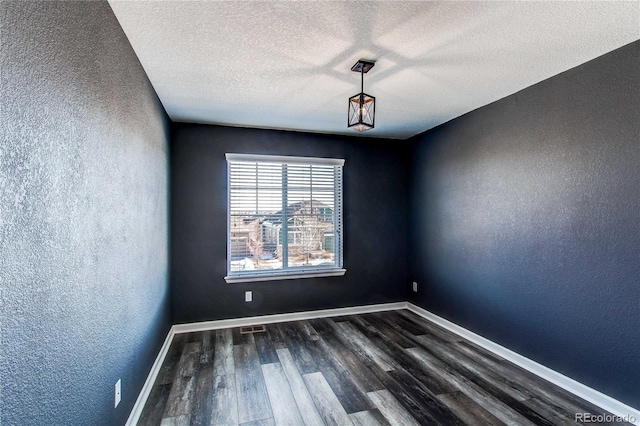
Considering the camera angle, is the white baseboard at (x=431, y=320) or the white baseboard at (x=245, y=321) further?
the white baseboard at (x=245, y=321)

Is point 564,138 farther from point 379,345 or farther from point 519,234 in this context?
point 379,345

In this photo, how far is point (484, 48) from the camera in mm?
2076

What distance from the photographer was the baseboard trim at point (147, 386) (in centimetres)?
203

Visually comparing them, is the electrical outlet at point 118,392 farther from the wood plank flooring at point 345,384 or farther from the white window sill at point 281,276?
the white window sill at point 281,276

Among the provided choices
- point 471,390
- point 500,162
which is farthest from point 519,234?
point 471,390

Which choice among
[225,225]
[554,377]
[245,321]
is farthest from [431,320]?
[225,225]

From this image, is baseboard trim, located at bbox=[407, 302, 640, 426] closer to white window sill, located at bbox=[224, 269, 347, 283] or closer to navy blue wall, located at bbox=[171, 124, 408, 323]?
navy blue wall, located at bbox=[171, 124, 408, 323]

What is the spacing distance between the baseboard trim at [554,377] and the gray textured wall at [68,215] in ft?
10.4

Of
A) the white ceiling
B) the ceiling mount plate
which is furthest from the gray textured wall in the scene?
the ceiling mount plate

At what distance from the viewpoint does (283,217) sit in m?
4.05

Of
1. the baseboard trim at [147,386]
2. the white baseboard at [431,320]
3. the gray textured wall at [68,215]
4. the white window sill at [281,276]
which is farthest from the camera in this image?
the white window sill at [281,276]

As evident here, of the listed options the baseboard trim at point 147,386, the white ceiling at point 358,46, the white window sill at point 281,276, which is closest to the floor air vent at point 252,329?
the white window sill at point 281,276

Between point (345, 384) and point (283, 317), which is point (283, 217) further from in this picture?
point (345, 384)

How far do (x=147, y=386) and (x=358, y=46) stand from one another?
2912 mm
